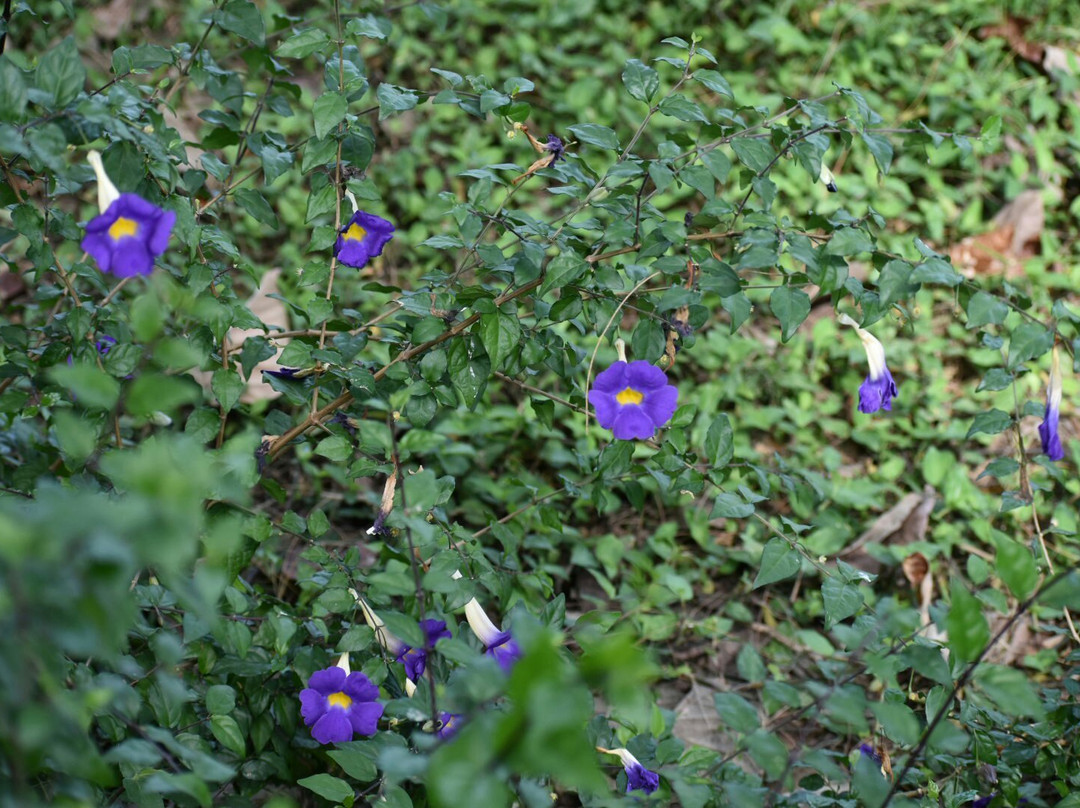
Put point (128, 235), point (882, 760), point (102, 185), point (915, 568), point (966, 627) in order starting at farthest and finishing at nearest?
point (915, 568) < point (882, 760) < point (102, 185) < point (128, 235) < point (966, 627)

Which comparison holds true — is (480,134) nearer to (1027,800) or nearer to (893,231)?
(893,231)

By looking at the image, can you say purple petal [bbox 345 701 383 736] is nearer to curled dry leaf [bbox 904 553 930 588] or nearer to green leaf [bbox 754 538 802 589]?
green leaf [bbox 754 538 802 589]

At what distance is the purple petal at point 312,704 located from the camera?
150cm

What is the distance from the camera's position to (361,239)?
172 centimetres

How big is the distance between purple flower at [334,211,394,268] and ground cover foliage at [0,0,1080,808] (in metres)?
0.06

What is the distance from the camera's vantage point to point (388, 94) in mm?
1506

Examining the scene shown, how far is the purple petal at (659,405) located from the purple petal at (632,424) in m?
0.01

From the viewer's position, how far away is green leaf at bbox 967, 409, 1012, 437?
177cm

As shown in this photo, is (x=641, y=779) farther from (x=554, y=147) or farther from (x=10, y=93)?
(x=10, y=93)

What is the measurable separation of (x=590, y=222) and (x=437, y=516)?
593 millimetres

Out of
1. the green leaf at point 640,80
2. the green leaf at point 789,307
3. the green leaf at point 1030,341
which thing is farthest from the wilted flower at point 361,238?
the green leaf at point 1030,341

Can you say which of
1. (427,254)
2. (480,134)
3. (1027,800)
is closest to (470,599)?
(1027,800)

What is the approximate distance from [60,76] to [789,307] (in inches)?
44.5

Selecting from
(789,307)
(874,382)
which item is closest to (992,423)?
(874,382)
